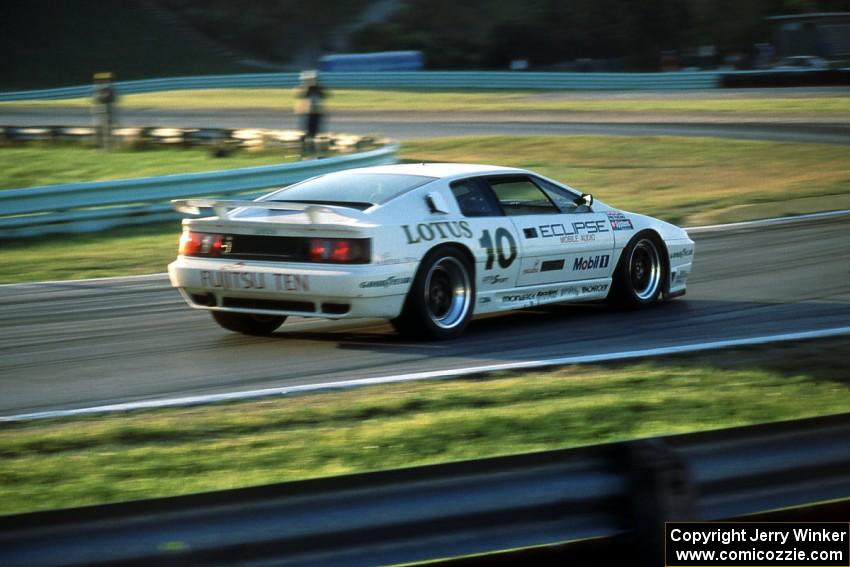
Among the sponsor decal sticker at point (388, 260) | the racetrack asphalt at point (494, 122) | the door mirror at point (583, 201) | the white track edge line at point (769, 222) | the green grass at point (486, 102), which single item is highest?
the green grass at point (486, 102)

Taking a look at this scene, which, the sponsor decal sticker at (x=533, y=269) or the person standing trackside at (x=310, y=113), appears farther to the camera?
the person standing trackside at (x=310, y=113)

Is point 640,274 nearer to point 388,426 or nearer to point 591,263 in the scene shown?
point 591,263

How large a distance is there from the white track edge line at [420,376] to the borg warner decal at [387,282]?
69cm

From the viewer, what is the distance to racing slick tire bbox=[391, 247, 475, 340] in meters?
8.32

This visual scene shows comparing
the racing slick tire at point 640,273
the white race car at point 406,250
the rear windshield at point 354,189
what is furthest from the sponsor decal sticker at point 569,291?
the rear windshield at point 354,189

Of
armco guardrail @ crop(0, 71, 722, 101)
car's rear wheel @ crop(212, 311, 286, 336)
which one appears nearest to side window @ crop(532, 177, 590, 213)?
car's rear wheel @ crop(212, 311, 286, 336)

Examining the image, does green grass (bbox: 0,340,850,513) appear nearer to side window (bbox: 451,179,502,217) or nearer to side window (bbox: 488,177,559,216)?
side window (bbox: 451,179,502,217)

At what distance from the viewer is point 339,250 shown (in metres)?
7.96

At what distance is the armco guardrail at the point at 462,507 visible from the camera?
310cm

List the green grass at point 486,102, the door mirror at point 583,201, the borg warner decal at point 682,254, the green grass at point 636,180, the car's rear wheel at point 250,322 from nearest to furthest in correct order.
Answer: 1. the car's rear wheel at point 250,322
2. the door mirror at point 583,201
3. the borg warner decal at point 682,254
4. the green grass at point 636,180
5. the green grass at point 486,102

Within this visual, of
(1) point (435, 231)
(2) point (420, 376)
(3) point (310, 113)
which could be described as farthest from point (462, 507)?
(3) point (310, 113)

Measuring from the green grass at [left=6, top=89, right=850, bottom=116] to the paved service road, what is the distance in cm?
2421

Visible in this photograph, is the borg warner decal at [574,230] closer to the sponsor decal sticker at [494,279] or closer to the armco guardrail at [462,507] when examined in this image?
the sponsor decal sticker at [494,279]

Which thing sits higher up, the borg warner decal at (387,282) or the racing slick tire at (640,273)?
the borg warner decal at (387,282)
